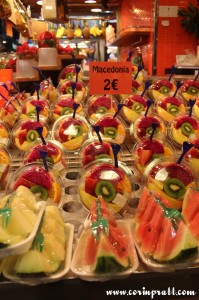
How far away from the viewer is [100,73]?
198cm

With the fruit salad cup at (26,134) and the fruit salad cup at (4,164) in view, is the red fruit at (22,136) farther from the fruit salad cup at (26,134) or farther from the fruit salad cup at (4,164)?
the fruit salad cup at (4,164)

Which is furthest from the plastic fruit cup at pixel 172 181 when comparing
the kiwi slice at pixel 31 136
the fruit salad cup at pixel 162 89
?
the fruit salad cup at pixel 162 89

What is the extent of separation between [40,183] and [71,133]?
69cm

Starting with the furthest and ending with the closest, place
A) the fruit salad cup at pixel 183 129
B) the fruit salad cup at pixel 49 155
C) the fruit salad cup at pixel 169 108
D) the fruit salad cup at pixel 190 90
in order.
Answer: the fruit salad cup at pixel 190 90 < the fruit salad cup at pixel 169 108 < the fruit salad cup at pixel 183 129 < the fruit salad cup at pixel 49 155

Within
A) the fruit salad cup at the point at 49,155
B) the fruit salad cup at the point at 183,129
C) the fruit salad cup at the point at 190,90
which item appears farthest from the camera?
the fruit salad cup at the point at 190,90

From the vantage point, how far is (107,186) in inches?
51.8

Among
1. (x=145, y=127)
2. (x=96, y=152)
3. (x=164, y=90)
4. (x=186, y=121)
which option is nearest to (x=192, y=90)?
(x=164, y=90)

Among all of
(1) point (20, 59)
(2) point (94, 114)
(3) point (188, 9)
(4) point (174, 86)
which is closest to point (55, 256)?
(2) point (94, 114)

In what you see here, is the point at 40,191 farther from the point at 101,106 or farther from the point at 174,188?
the point at 101,106

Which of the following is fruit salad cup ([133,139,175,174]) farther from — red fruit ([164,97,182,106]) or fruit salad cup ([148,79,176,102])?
fruit salad cup ([148,79,176,102])

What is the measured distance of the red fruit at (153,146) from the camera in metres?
1.67

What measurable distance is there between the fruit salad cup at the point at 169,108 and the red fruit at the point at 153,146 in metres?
0.61

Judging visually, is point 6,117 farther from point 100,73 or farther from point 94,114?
point 100,73

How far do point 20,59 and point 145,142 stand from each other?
2.85 metres
